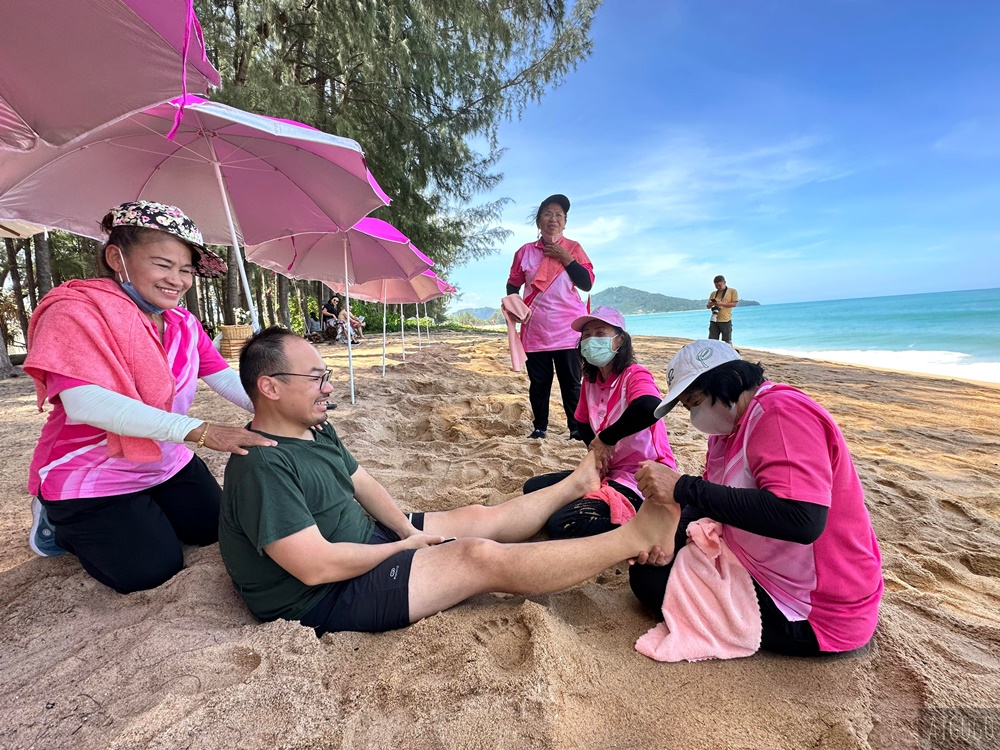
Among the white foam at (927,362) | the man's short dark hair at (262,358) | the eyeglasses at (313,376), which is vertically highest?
the man's short dark hair at (262,358)

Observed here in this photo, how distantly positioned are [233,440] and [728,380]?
169 centimetres

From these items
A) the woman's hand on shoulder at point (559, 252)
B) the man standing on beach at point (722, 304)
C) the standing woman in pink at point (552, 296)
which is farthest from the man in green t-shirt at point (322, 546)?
the man standing on beach at point (722, 304)

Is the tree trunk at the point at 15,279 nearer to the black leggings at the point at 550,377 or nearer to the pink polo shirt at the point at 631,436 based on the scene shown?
the black leggings at the point at 550,377

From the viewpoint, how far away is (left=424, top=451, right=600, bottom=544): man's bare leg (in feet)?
7.23

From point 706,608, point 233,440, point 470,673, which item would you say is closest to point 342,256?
point 233,440

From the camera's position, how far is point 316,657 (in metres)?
1.43

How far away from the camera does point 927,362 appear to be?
40.6 feet

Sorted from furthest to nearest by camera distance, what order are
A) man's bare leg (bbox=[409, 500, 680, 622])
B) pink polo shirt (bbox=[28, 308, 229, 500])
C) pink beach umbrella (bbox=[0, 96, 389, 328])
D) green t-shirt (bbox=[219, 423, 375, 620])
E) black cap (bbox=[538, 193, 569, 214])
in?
1. black cap (bbox=[538, 193, 569, 214])
2. pink beach umbrella (bbox=[0, 96, 389, 328])
3. pink polo shirt (bbox=[28, 308, 229, 500])
4. man's bare leg (bbox=[409, 500, 680, 622])
5. green t-shirt (bbox=[219, 423, 375, 620])

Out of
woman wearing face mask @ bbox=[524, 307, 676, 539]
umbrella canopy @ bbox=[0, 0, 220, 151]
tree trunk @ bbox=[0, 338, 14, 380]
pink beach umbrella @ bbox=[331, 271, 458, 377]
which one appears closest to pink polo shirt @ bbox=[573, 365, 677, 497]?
woman wearing face mask @ bbox=[524, 307, 676, 539]

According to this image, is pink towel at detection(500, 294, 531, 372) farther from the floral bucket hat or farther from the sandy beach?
the floral bucket hat

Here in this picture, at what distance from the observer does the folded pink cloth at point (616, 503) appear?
2.21 m

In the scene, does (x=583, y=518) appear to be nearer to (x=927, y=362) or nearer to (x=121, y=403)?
(x=121, y=403)

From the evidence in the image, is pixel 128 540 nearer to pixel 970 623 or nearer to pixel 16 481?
pixel 16 481

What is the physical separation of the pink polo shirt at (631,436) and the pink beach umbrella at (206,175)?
210cm
